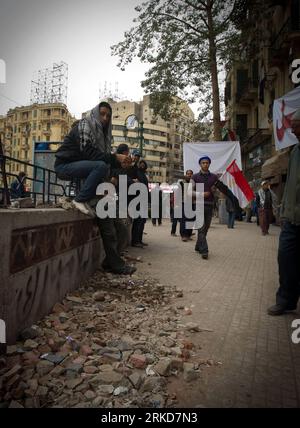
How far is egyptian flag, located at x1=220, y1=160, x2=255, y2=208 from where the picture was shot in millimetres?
11464

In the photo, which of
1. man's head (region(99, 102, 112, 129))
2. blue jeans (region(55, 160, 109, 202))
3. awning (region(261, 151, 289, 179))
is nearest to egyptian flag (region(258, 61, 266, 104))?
awning (region(261, 151, 289, 179))

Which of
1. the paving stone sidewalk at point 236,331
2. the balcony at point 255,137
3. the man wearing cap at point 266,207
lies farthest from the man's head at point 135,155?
the balcony at point 255,137

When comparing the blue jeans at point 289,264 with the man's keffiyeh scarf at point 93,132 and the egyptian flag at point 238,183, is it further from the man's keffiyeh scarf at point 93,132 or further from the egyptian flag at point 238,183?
the egyptian flag at point 238,183

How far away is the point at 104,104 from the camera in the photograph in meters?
4.30

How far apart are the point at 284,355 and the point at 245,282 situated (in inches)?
86.4

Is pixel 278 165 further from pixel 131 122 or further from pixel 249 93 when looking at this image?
pixel 249 93

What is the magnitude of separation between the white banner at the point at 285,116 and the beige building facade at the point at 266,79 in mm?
4033

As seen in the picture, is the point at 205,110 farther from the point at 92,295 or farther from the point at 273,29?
the point at 92,295

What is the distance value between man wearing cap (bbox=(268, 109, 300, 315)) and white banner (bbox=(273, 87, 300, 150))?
26.9ft

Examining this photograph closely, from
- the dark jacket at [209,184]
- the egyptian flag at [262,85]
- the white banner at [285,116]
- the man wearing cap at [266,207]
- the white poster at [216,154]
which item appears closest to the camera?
the dark jacket at [209,184]

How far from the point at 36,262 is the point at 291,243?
254cm

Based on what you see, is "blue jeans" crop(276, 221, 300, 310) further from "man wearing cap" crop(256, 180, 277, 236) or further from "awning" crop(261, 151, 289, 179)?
"awning" crop(261, 151, 289, 179)

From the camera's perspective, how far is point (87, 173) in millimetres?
4094

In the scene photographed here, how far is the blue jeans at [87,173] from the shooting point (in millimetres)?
4004
